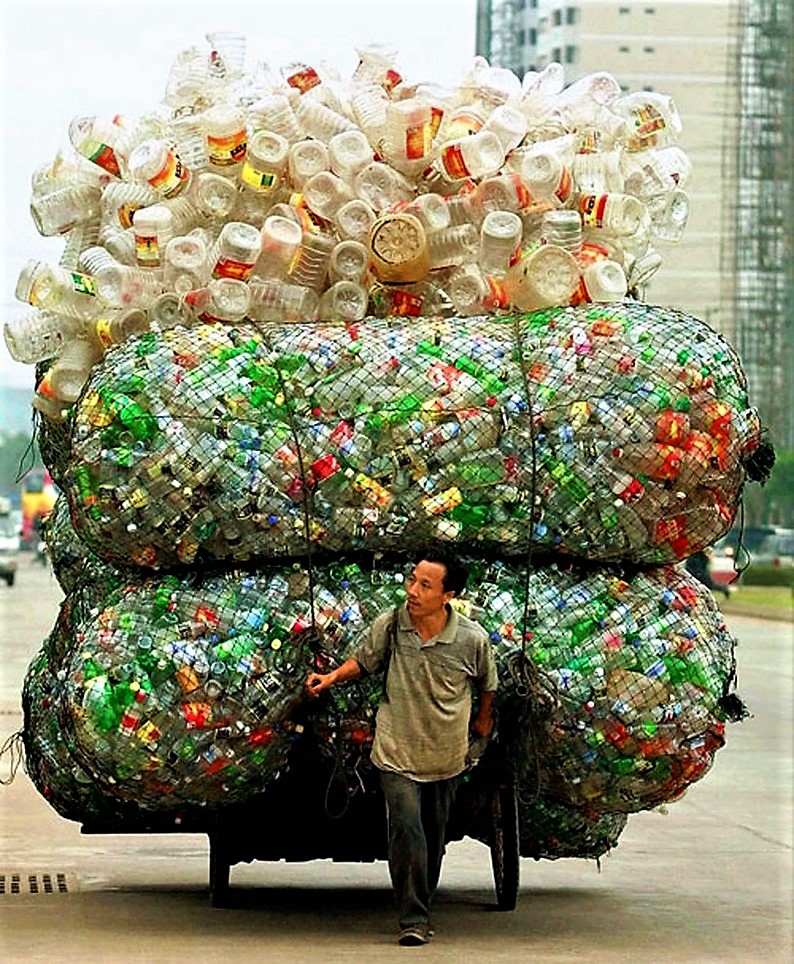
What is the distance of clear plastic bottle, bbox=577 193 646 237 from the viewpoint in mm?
9070

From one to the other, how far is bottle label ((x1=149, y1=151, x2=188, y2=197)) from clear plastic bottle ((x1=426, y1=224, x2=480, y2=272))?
0.93 meters

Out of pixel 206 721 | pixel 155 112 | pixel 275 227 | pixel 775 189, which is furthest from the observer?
pixel 775 189

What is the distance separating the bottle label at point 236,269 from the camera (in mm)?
8836

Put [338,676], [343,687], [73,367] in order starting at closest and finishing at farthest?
[338,676], [343,687], [73,367]

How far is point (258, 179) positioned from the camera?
8984mm

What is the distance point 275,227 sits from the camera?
347 inches

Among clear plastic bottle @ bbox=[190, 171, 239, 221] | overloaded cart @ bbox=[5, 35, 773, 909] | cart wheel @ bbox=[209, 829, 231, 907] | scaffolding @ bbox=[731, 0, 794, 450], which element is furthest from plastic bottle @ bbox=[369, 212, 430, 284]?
scaffolding @ bbox=[731, 0, 794, 450]

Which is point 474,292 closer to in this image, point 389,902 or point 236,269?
point 236,269

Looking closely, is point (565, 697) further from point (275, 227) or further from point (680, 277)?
point (680, 277)

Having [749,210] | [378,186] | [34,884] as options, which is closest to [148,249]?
[378,186]

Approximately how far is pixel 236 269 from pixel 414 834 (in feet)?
6.75

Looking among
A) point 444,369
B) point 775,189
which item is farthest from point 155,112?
point 775,189

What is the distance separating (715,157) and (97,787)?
94554 millimetres

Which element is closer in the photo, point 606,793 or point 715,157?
point 606,793
